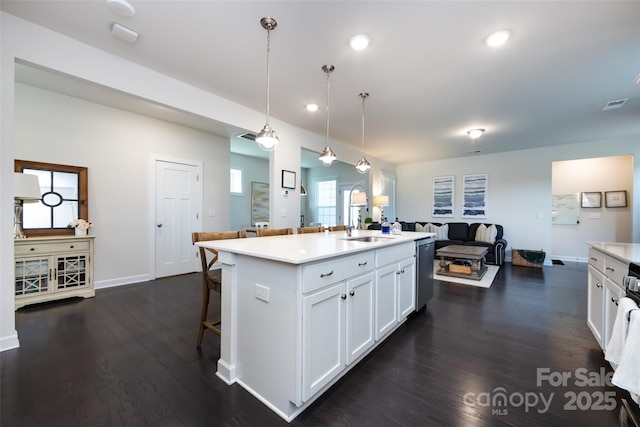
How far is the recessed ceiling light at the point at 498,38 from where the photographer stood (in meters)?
2.11

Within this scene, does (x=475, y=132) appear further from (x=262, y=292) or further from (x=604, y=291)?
(x=262, y=292)

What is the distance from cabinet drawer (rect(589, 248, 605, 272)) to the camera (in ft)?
6.70

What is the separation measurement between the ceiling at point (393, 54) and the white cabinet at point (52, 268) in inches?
79.2

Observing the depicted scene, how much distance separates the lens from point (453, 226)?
6684mm

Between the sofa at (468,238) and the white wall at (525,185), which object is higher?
the white wall at (525,185)

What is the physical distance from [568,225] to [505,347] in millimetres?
6242

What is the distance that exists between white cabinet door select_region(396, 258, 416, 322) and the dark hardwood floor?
0.19 m

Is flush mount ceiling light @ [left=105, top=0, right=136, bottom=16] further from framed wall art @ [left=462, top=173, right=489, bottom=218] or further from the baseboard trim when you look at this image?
framed wall art @ [left=462, top=173, right=489, bottom=218]

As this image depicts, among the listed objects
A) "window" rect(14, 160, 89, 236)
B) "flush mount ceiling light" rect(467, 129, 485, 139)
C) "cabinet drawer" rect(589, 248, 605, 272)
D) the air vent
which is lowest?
"cabinet drawer" rect(589, 248, 605, 272)

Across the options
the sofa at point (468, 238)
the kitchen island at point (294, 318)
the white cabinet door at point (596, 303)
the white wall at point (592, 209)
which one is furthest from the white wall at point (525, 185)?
the kitchen island at point (294, 318)

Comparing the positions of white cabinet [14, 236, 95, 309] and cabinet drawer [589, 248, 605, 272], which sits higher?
cabinet drawer [589, 248, 605, 272]

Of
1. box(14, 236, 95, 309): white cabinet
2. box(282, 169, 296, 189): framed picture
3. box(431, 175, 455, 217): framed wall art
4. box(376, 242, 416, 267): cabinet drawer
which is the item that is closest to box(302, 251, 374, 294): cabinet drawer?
box(376, 242, 416, 267): cabinet drawer

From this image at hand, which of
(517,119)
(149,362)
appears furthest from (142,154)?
(517,119)

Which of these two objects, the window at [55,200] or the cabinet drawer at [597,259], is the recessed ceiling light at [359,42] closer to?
the cabinet drawer at [597,259]
